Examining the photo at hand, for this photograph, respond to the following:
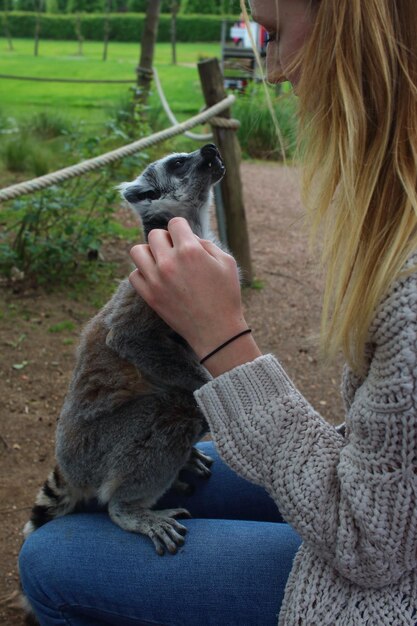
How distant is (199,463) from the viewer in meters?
1.83

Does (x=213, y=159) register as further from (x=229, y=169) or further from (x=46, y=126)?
(x=46, y=126)

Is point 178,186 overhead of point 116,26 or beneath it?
overhead

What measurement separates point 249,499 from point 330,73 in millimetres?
1084

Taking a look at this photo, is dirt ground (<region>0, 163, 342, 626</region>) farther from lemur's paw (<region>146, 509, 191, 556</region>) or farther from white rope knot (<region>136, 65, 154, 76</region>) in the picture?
white rope knot (<region>136, 65, 154, 76</region>)

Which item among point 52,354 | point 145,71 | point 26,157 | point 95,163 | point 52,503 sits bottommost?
point 52,354

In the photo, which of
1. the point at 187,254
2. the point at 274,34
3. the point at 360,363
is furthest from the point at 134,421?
the point at 274,34

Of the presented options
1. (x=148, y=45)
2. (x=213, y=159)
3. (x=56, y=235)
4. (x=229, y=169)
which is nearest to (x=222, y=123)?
(x=229, y=169)

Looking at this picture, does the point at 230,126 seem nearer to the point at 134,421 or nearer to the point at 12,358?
the point at 12,358

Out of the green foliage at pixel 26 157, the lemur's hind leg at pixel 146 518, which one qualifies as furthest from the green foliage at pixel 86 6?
the lemur's hind leg at pixel 146 518

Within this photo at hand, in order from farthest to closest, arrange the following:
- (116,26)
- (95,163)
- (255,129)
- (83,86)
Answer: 1. (116,26)
2. (83,86)
3. (255,129)
4. (95,163)

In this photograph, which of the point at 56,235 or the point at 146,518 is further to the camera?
the point at 56,235

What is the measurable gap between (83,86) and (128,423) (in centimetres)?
1664

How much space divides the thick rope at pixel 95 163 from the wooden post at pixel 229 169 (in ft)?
0.32

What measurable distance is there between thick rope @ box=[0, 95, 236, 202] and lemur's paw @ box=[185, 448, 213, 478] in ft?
3.36
